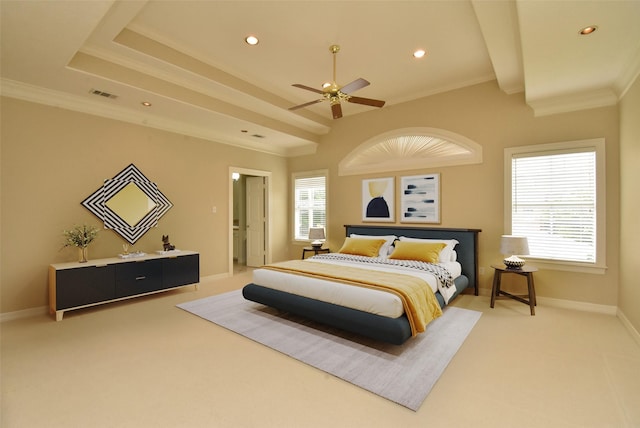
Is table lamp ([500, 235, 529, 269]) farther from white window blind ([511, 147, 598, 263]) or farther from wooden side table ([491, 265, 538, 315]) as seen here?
white window blind ([511, 147, 598, 263])

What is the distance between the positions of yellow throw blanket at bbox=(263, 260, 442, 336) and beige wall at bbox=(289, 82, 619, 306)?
1977mm

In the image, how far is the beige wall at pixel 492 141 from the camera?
365 cm

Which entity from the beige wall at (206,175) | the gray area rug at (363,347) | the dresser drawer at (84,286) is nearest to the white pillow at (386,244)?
the beige wall at (206,175)

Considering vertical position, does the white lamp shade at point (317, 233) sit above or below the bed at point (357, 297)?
above

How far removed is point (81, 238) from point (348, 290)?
350 centimetres

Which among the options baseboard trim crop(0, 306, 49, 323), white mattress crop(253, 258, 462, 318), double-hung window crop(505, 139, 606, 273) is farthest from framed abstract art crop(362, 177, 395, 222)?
baseboard trim crop(0, 306, 49, 323)

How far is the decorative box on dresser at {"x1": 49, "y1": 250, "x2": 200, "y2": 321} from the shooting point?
352 cm

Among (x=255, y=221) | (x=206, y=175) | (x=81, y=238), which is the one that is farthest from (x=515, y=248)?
(x=81, y=238)

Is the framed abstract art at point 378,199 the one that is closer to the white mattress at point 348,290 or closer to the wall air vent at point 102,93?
the white mattress at point 348,290

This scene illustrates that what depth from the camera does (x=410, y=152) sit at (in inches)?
206

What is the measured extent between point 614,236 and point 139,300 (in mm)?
6405

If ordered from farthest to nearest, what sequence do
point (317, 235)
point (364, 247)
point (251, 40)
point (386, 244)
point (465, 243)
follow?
point (317, 235)
point (386, 244)
point (364, 247)
point (465, 243)
point (251, 40)

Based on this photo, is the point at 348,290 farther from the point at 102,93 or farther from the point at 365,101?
the point at 102,93

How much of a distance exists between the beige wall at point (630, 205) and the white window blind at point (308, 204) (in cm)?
452
